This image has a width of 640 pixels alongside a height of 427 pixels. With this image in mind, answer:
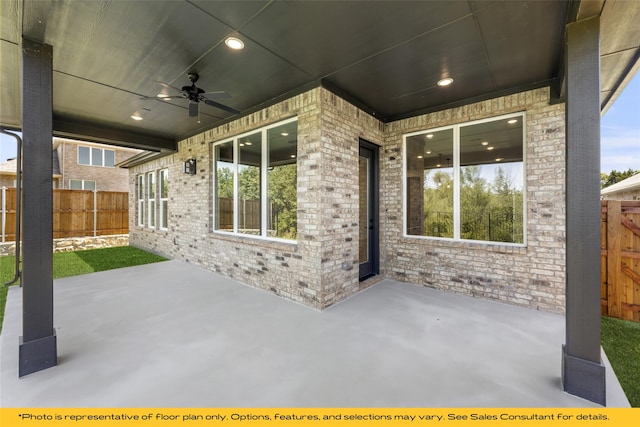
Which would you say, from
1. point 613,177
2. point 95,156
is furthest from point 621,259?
point 613,177

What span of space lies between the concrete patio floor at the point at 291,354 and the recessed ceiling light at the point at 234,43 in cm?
327

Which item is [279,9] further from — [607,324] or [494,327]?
[607,324]

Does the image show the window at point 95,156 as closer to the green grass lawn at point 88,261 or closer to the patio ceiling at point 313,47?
the green grass lawn at point 88,261

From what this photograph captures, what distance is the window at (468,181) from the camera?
4.23 metres

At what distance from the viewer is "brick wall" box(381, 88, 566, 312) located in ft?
11.9

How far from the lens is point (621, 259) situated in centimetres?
362

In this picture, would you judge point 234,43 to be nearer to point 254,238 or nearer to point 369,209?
point 254,238

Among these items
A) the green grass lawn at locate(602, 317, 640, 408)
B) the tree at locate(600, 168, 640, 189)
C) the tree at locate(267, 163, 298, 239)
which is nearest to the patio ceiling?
the tree at locate(267, 163, 298, 239)

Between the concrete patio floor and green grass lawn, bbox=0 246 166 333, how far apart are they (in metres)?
1.98

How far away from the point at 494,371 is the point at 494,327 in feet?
3.40

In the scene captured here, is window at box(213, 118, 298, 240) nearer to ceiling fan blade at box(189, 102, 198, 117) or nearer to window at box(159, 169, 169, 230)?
ceiling fan blade at box(189, 102, 198, 117)

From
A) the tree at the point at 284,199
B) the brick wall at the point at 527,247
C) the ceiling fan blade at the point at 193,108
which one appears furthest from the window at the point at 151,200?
the brick wall at the point at 527,247

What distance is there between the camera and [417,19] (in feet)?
8.32

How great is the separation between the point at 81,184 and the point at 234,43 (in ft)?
57.0
